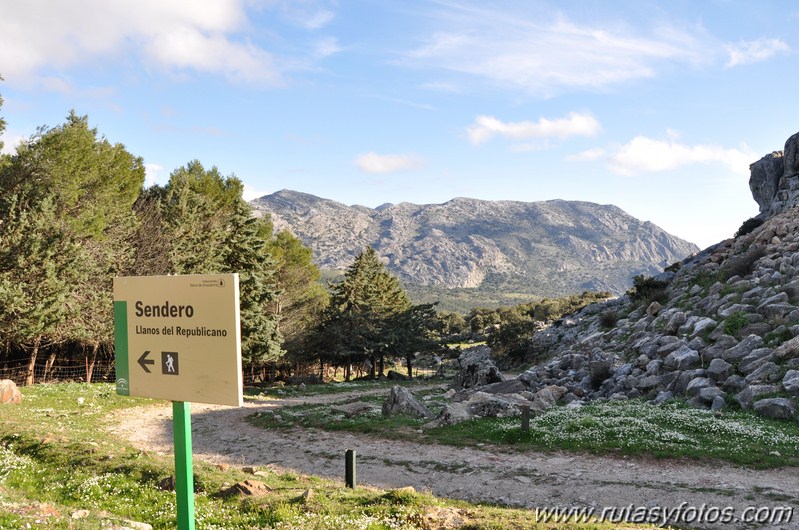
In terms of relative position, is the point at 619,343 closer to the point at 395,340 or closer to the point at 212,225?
the point at 395,340

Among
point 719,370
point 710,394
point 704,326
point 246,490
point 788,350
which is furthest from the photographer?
point 704,326

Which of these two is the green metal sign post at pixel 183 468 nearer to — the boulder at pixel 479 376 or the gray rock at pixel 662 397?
the gray rock at pixel 662 397

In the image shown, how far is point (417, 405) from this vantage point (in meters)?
25.3

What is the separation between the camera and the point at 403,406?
2492 cm

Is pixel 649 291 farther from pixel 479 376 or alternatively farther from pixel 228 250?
pixel 228 250

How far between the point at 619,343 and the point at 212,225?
36.8 m

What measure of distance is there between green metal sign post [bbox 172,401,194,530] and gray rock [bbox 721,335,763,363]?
25406mm

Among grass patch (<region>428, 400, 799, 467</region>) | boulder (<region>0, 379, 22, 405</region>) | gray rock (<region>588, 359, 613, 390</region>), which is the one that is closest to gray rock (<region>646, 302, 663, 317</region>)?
gray rock (<region>588, 359, 613, 390</region>)

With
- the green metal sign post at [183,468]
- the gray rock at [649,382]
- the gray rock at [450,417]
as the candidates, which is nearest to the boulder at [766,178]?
the gray rock at [649,382]

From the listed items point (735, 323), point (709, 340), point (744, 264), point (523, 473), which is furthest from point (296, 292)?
point (523, 473)

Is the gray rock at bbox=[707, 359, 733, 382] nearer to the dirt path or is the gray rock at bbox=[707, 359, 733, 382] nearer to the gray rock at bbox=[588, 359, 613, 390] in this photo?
the gray rock at bbox=[588, 359, 613, 390]

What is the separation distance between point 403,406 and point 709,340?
53.0 ft

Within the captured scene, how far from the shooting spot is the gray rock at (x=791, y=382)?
20422 mm

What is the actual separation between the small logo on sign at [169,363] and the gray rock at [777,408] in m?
21.7
